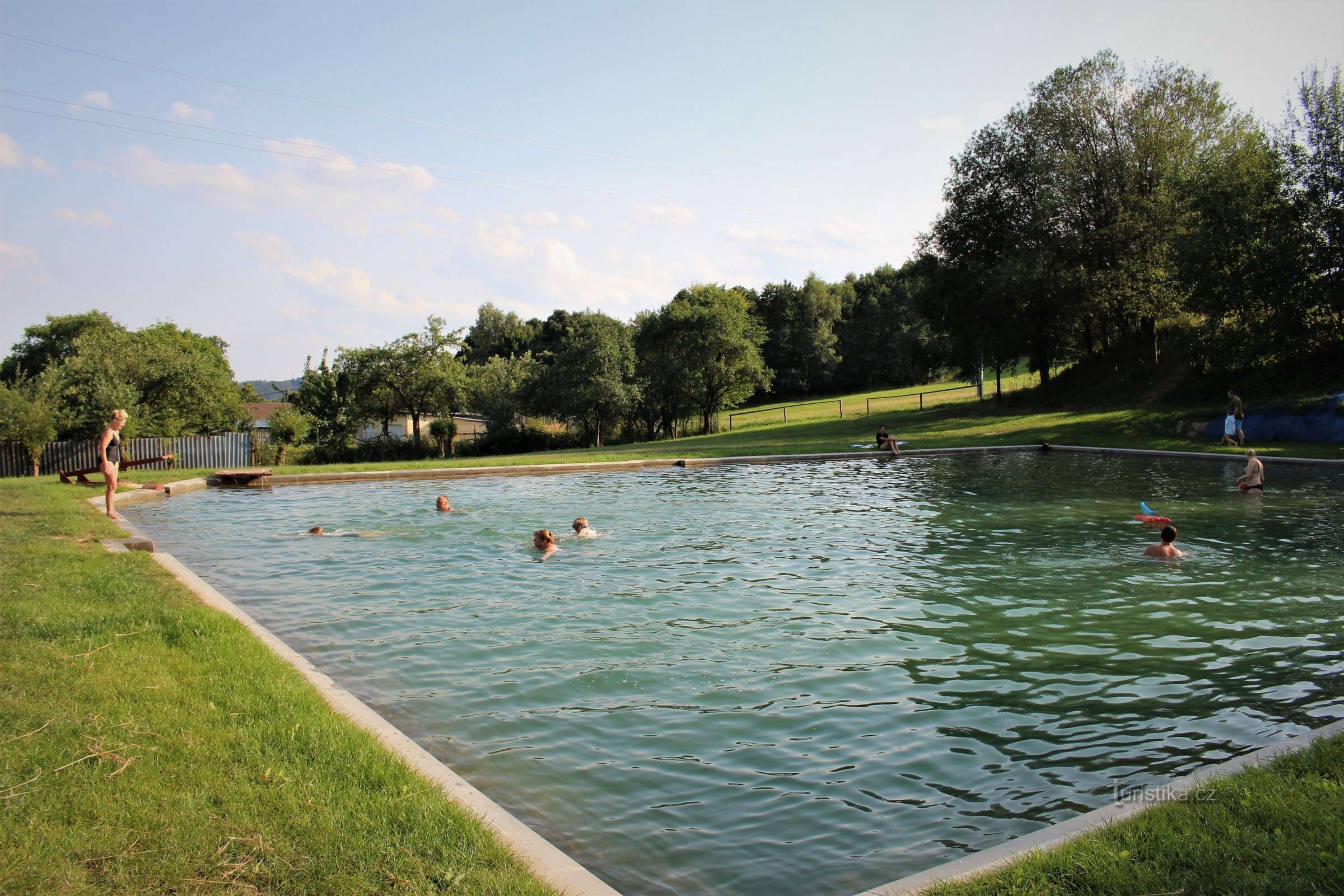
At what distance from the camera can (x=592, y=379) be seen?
4759 cm

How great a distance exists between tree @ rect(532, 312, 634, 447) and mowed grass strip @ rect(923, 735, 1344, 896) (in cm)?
4414

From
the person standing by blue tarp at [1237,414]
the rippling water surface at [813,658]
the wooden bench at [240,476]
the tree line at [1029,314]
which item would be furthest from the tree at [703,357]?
the rippling water surface at [813,658]

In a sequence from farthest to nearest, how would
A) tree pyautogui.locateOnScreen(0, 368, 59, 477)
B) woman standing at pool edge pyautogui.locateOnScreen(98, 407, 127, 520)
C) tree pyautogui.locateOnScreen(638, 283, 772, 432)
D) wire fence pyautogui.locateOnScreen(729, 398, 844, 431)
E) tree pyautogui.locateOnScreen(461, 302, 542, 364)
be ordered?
1. tree pyautogui.locateOnScreen(461, 302, 542, 364)
2. wire fence pyautogui.locateOnScreen(729, 398, 844, 431)
3. tree pyautogui.locateOnScreen(638, 283, 772, 432)
4. tree pyautogui.locateOnScreen(0, 368, 59, 477)
5. woman standing at pool edge pyautogui.locateOnScreen(98, 407, 127, 520)

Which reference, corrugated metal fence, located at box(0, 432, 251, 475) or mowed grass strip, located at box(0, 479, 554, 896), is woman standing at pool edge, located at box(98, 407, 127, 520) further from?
corrugated metal fence, located at box(0, 432, 251, 475)

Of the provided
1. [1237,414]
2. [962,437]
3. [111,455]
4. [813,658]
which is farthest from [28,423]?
[1237,414]

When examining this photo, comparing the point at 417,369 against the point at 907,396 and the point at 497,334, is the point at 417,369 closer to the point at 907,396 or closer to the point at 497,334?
the point at 907,396

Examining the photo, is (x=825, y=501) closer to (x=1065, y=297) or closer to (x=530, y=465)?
(x=530, y=465)

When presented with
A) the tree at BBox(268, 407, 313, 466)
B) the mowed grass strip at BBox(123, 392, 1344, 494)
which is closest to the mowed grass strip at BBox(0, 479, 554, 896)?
the mowed grass strip at BBox(123, 392, 1344, 494)

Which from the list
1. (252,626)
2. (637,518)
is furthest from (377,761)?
(637,518)

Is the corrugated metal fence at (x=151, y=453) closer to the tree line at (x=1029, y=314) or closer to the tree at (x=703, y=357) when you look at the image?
the tree line at (x=1029, y=314)

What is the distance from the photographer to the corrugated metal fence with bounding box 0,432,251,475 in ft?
95.2

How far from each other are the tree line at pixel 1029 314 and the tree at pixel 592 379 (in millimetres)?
140

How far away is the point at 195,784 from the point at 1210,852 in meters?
4.80

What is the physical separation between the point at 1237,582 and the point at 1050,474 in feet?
37.2
